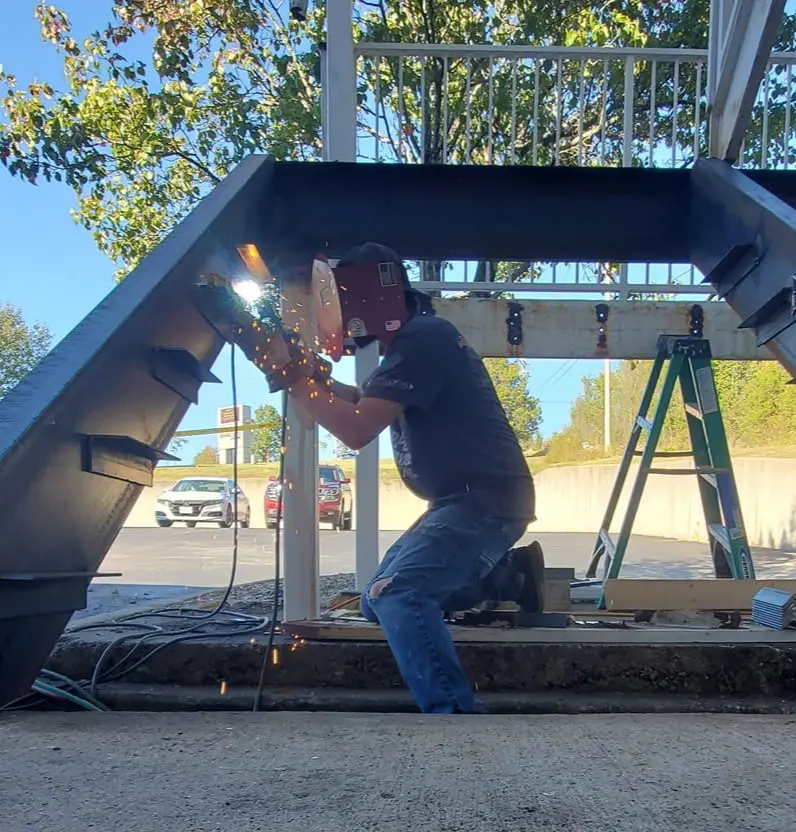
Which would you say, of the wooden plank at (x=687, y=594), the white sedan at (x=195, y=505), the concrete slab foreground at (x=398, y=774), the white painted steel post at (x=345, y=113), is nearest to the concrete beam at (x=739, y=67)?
the white painted steel post at (x=345, y=113)

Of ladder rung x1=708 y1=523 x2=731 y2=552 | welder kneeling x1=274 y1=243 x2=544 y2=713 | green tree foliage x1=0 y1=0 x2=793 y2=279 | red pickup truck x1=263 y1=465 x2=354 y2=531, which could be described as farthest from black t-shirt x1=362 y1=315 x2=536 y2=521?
red pickup truck x1=263 y1=465 x2=354 y2=531

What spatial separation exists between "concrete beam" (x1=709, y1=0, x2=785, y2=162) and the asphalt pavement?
3.62 meters

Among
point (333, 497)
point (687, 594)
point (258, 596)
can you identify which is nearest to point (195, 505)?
point (333, 497)

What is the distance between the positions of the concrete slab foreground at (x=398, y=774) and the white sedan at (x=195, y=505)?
55.2 feet

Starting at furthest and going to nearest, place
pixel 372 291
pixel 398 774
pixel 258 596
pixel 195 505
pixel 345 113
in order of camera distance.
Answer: pixel 195 505 < pixel 258 596 < pixel 345 113 < pixel 372 291 < pixel 398 774

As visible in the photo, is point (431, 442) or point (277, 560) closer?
point (431, 442)

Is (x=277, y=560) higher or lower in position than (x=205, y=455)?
lower

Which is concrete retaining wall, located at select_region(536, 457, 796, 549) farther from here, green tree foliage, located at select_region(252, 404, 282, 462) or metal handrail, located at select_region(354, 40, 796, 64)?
metal handrail, located at select_region(354, 40, 796, 64)

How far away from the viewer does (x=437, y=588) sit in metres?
2.22

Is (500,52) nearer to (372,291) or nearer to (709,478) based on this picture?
(372,291)

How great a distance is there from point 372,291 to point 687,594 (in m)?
Result: 1.77

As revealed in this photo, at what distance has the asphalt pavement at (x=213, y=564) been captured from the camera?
16.2 feet

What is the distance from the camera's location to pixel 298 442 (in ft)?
9.74

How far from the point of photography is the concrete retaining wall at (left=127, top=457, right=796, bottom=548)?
45.4 feet
